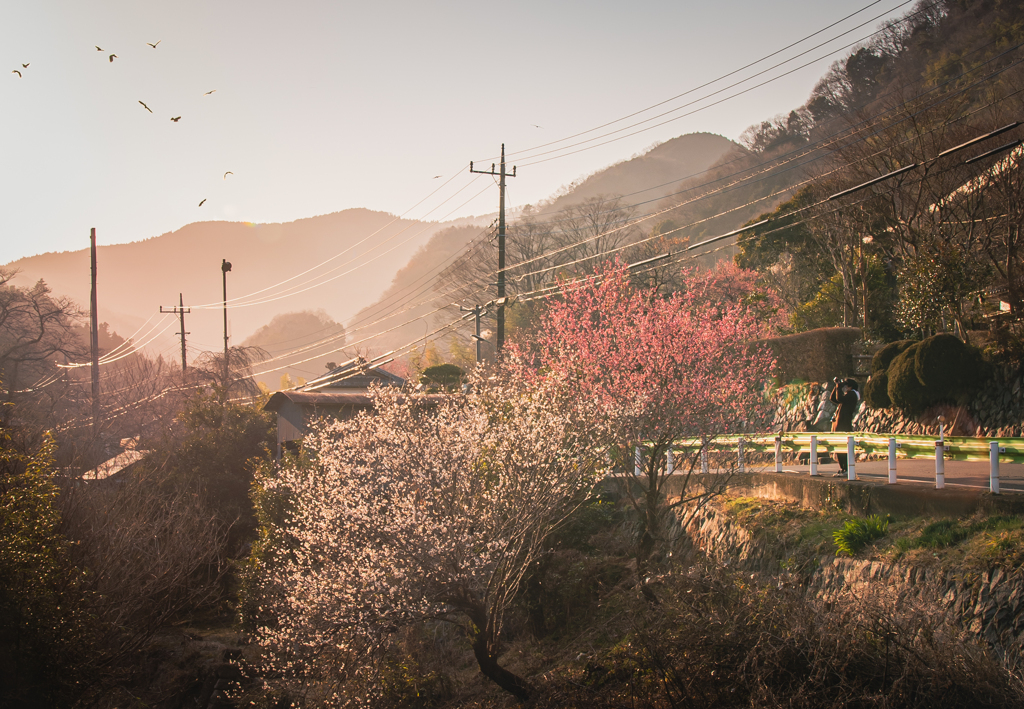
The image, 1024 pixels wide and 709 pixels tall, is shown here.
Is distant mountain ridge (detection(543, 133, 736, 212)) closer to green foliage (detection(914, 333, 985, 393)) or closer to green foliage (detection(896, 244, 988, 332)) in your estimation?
green foliage (detection(896, 244, 988, 332))

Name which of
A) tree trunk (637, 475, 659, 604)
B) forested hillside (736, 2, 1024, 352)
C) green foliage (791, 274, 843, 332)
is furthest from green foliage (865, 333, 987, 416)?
green foliage (791, 274, 843, 332)

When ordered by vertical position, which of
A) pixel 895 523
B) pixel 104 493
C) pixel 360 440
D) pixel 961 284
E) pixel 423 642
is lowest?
pixel 423 642

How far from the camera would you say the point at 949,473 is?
11.3 metres

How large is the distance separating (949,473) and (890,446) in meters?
2.35

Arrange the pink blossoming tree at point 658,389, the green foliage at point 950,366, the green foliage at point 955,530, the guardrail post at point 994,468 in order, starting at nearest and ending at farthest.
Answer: the green foliage at point 955,530, the guardrail post at point 994,468, the pink blossoming tree at point 658,389, the green foliage at point 950,366

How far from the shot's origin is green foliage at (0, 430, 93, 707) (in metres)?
10.3

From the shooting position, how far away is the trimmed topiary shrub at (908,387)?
15.2m

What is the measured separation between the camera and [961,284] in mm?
16391

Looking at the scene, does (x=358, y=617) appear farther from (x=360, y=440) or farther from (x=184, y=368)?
(x=184, y=368)

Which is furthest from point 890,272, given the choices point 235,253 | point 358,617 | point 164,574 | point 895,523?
point 235,253

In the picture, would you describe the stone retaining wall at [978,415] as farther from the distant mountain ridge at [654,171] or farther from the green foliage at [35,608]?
the distant mountain ridge at [654,171]

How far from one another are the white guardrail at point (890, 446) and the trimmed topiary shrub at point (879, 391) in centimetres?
207

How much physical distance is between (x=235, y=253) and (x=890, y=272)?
19576 centimetres

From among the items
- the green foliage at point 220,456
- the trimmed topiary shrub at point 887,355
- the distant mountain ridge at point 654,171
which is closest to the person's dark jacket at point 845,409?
the trimmed topiary shrub at point 887,355
